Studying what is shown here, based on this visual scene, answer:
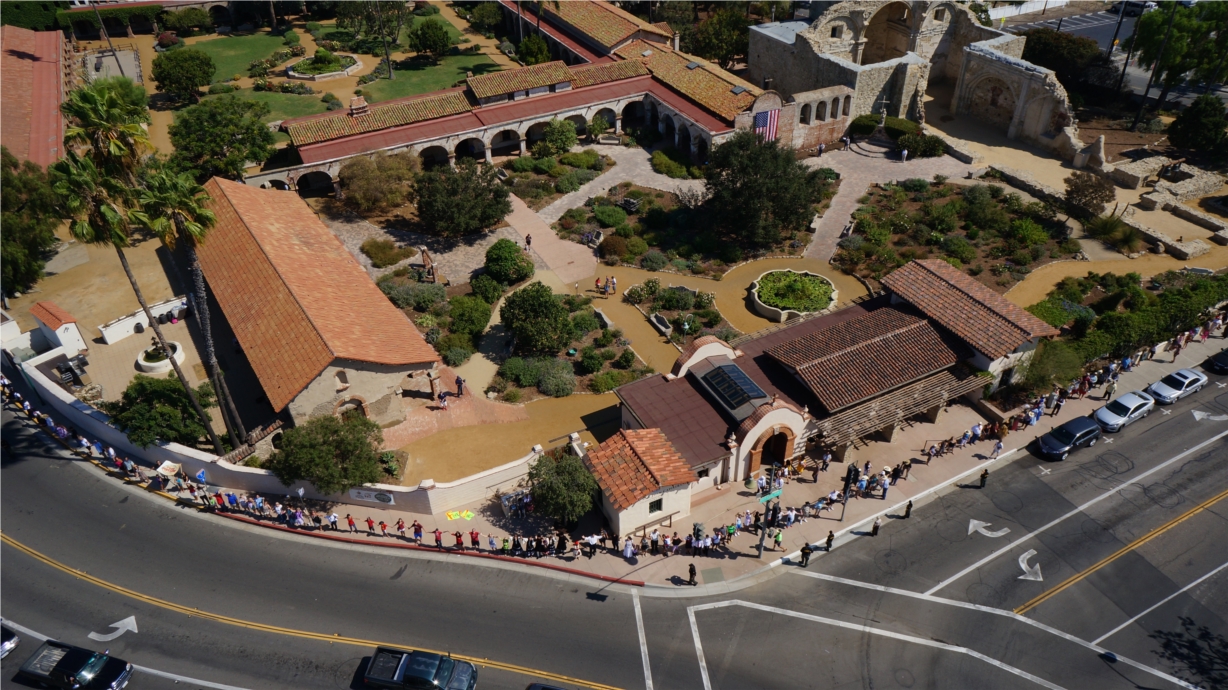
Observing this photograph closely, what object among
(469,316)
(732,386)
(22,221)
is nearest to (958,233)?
(732,386)

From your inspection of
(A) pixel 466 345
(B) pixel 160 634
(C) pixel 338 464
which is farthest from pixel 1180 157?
(B) pixel 160 634

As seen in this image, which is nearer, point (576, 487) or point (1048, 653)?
point (1048, 653)

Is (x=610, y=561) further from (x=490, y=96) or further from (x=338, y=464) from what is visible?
(x=490, y=96)

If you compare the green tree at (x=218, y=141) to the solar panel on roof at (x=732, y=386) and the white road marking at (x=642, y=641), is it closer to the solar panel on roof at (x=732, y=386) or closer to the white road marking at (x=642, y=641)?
the solar panel on roof at (x=732, y=386)

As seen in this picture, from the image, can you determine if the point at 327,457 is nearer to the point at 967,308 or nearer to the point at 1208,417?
the point at 967,308

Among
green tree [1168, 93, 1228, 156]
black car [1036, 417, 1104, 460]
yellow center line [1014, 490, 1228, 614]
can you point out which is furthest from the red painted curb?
green tree [1168, 93, 1228, 156]

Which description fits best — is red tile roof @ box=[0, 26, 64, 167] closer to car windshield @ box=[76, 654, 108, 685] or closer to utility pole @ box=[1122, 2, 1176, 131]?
car windshield @ box=[76, 654, 108, 685]
